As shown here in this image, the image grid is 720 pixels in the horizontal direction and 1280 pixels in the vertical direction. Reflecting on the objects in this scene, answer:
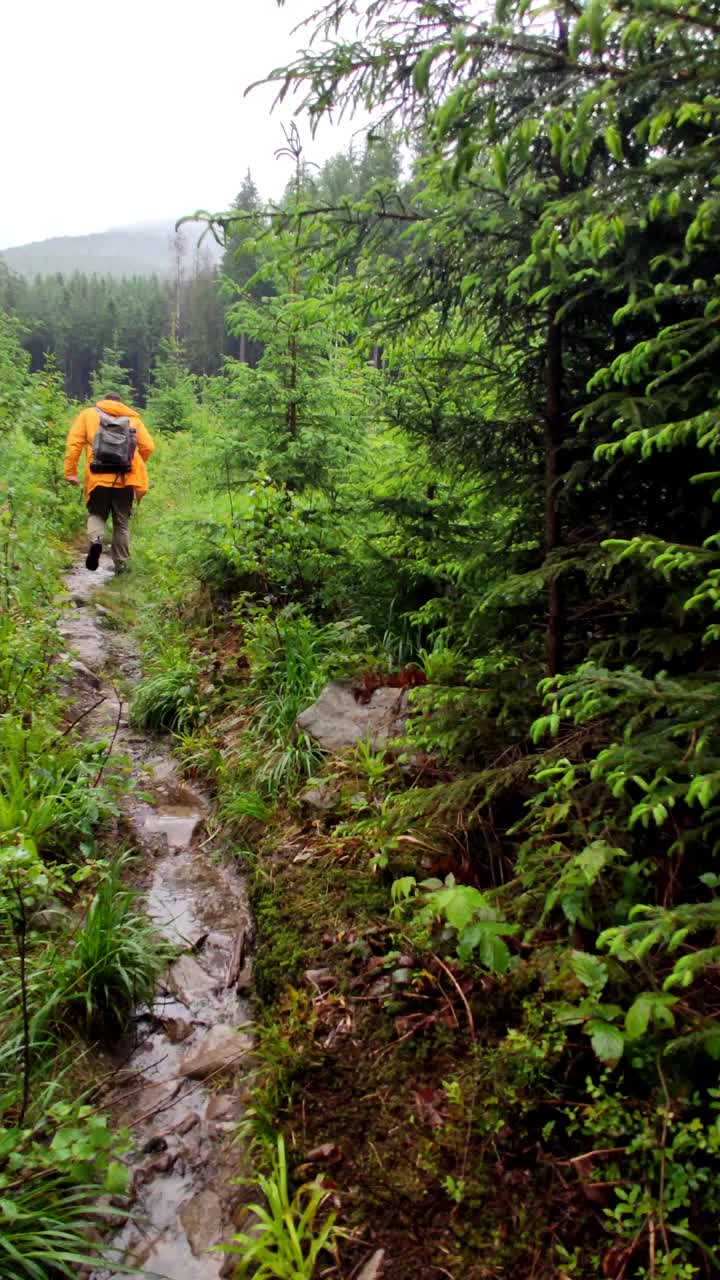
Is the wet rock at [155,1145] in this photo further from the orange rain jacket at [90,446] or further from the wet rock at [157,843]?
the orange rain jacket at [90,446]

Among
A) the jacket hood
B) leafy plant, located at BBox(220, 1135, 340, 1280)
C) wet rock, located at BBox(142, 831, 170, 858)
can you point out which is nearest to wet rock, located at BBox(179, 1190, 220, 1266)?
leafy plant, located at BBox(220, 1135, 340, 1280)

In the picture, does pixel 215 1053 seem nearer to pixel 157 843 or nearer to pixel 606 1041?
pixel 157 843

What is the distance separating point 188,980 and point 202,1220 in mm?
1328

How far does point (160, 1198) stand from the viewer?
9.24ft

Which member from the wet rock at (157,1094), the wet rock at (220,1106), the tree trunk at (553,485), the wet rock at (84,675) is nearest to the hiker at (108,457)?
the wet rock at (84,675)

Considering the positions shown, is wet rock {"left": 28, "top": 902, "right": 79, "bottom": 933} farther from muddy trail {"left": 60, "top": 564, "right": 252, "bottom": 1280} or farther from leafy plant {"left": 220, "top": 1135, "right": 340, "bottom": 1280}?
leafy plant {"left": 220, "top": 1135, "right": 340, "bottom": 1280}

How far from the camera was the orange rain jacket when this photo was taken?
1053 cm

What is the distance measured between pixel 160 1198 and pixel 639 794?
2.65 metres

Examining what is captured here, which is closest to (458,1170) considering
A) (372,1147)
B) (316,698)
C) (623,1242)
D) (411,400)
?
(372,1147)

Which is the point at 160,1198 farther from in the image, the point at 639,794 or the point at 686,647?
the point at 686,647

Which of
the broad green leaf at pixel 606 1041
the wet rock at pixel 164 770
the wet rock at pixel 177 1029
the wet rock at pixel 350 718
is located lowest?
the wet rock at pixel 177 1029

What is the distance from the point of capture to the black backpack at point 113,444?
10.3m

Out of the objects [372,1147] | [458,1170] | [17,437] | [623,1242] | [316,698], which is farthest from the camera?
[17,437]

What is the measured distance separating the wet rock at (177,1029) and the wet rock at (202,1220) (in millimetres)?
824
